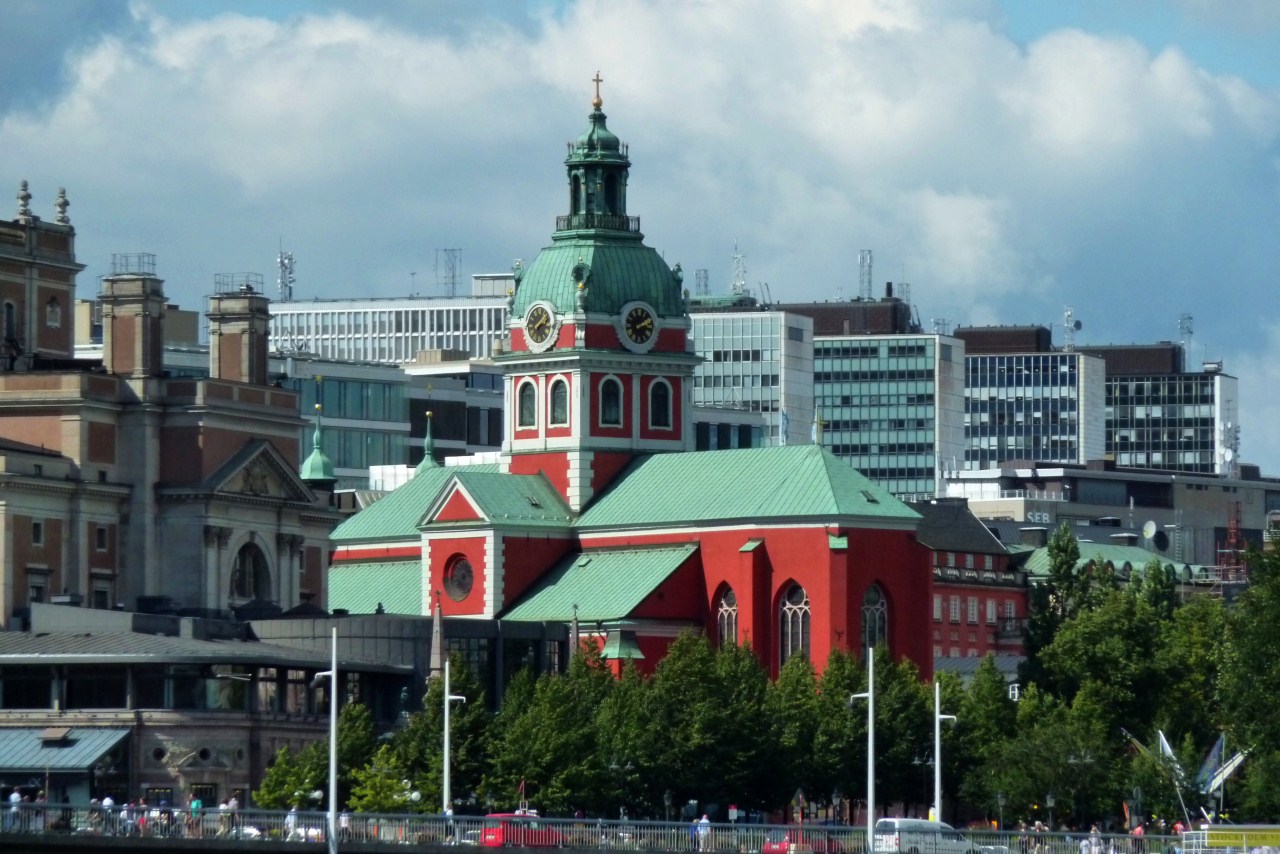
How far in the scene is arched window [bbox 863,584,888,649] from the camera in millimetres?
167375

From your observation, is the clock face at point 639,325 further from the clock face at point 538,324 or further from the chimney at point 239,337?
the chimney at point 239,337

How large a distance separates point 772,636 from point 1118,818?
19137 mm

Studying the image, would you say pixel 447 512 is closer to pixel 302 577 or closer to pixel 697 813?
pixel 302 577

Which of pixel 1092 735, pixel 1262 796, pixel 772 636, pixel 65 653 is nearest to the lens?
pixel 65 653

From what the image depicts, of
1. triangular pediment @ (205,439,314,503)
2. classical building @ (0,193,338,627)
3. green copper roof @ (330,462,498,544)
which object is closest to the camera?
classical building @ (0,193,338,627)

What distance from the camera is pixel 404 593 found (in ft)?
589

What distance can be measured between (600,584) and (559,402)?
37.0 ft

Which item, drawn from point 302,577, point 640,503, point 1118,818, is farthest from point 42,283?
point 1118,818

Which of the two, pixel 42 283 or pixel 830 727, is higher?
pixel 42 283

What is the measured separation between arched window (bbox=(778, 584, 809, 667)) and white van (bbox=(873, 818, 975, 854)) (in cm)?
4604

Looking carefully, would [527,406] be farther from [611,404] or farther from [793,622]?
[793,622]

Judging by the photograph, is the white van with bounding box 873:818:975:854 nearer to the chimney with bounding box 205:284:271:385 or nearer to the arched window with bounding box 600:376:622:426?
the arched window with bounding box 600:376:622:426

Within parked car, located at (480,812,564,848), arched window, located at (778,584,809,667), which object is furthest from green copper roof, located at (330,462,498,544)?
parked car, located at (480,812,564,848)

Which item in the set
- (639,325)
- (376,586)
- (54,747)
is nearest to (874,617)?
(639,325)
